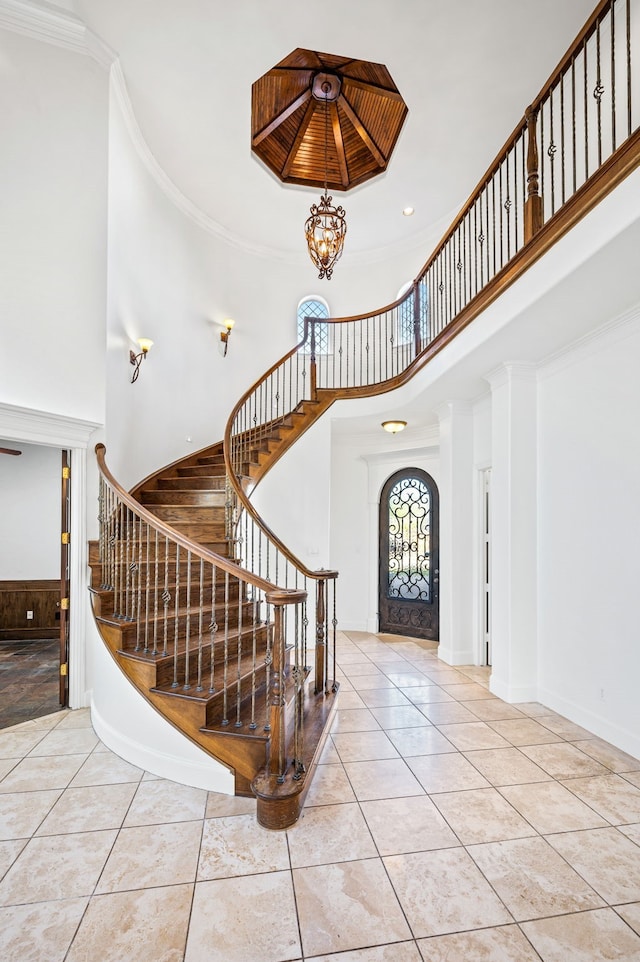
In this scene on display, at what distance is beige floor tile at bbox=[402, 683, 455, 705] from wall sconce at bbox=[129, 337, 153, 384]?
14.6ft

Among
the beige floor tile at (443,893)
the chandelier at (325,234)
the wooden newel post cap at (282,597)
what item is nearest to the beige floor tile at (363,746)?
the beige floor tile at (443,893)

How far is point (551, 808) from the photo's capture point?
2811mm

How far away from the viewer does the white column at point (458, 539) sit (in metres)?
5.82

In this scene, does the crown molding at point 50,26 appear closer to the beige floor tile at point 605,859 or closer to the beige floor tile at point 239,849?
the beige floor tile at point 239,849

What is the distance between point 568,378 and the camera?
424 cm

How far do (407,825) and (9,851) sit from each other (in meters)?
2.02

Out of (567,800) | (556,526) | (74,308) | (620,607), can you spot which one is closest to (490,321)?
(556,526)

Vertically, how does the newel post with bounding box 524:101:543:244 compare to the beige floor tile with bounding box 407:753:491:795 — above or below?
above

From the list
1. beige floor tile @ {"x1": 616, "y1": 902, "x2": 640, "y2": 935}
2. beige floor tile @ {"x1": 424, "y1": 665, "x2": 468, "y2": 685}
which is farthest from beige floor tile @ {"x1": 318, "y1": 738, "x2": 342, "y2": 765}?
beige floor tile @ {"x1": 424, "y1": 665, "x2": 468, "y2": 685}

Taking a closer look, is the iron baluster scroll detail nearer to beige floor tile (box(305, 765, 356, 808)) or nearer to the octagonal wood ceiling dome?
beige floor tile (box(305, 765, 356, 808))

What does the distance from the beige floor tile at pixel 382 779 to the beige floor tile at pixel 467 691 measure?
1.50 meters

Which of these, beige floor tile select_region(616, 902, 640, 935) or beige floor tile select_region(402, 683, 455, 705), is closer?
beige floor tile select_region(616, 902, 640, 935)

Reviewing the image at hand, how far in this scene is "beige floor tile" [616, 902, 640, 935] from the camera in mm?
1989

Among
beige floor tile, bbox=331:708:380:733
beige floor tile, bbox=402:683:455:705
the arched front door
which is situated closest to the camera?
beige floor tile, bbox=331:708:380:733
